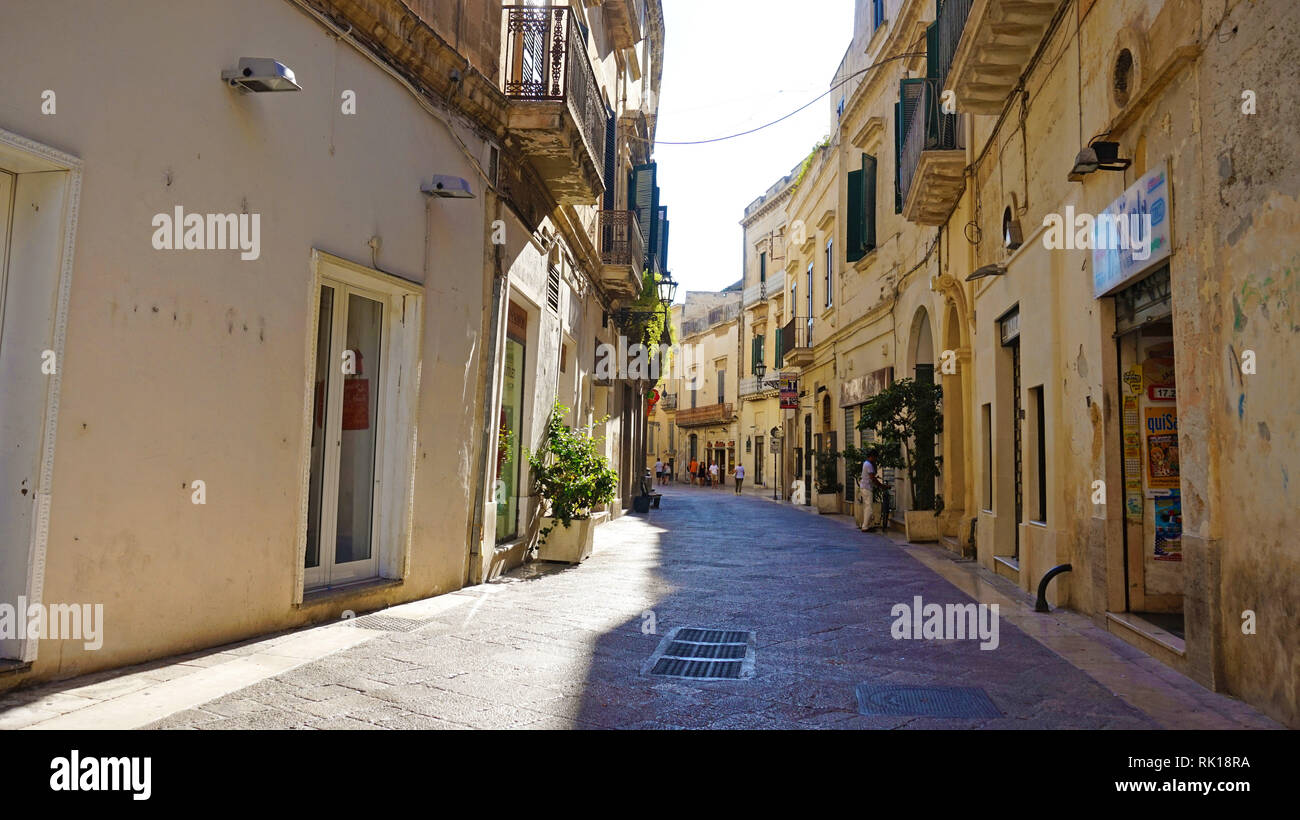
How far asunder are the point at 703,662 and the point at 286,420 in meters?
2.95

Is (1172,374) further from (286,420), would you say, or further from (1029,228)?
(286,420)

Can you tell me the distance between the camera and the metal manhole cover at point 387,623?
5887 millimetres

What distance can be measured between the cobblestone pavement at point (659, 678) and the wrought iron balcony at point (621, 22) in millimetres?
9545

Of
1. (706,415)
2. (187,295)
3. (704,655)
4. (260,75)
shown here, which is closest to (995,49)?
(704,655)

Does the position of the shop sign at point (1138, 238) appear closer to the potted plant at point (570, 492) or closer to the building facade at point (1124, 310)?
the building facade at point (1124, 310)

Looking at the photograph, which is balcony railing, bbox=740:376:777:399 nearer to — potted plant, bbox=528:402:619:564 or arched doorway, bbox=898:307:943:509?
arched doorway, bbox=898:307:943:509

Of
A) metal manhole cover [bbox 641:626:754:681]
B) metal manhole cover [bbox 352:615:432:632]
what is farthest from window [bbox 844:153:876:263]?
metal manhole cover [bbox 352:615:432:632]

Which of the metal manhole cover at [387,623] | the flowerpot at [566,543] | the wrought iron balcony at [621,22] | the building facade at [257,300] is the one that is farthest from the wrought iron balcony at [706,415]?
the metal manhole cover at [387,623]
